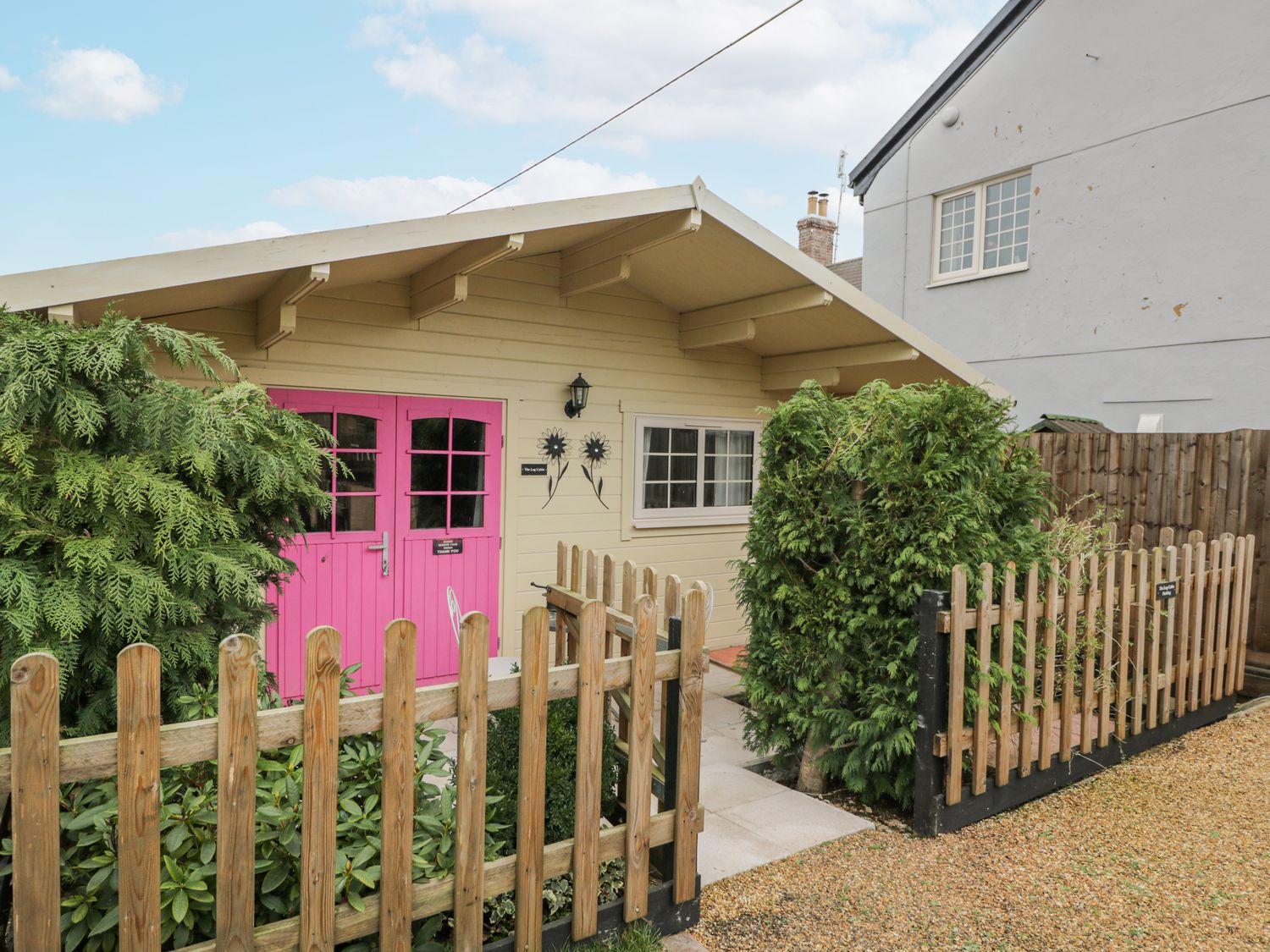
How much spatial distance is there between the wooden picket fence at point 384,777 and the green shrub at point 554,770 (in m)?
0.19

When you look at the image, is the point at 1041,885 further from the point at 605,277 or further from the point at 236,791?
the point at 605,277

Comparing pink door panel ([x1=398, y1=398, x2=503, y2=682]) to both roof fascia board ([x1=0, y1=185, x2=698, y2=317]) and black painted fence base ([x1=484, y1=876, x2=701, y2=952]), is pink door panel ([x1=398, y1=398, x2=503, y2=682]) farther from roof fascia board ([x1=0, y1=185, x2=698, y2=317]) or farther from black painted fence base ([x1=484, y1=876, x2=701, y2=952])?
black painted fence base ([x1=484, y1=876, x2=701, y2=952])

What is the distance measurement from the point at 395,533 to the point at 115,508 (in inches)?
122

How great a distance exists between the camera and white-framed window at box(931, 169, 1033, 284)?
10.3 metres

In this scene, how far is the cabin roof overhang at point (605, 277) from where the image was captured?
3.77 m

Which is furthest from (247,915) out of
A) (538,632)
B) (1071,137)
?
(1071,137)

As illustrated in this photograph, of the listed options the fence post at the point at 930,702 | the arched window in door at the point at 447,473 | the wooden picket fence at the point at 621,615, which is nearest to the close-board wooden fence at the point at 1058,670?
the fence post at the point at 930,702

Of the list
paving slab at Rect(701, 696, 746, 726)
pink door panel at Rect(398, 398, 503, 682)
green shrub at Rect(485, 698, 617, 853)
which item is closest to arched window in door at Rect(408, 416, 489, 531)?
pink door panel at Rect(398, 398, 503, 682)

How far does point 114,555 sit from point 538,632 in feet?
4.32

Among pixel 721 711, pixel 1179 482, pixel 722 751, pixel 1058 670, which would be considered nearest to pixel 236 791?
pixel 722 751

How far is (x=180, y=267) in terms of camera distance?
146 inches

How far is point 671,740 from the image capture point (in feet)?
9.16

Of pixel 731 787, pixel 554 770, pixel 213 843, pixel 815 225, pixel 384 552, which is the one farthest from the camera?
pixel 815 225

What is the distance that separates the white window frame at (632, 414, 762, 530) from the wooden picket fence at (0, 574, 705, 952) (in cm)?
396
